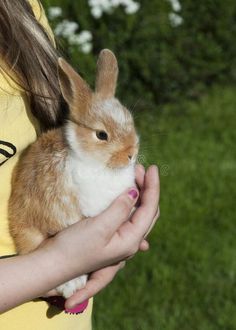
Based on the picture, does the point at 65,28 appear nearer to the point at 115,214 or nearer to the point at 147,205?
the point at 147,205

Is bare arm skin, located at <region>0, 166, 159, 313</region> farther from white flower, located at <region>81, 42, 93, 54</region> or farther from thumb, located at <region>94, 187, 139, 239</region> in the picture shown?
white flower, located at <region>81, 42, 93, 54</region>

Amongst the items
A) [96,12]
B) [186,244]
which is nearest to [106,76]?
[186,244]

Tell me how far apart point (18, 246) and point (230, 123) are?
4.06m

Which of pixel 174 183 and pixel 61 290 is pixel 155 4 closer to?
pixel 174 183

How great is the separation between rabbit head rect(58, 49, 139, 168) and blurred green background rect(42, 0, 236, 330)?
1506 millimetres

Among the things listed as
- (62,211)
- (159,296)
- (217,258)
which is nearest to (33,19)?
(62,211)

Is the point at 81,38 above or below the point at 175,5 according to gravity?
above

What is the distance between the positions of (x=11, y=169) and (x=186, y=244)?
2.41 m

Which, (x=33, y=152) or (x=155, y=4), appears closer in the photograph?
(x=33, y=152)

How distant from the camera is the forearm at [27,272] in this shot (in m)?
1.82

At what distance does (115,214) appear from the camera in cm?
179

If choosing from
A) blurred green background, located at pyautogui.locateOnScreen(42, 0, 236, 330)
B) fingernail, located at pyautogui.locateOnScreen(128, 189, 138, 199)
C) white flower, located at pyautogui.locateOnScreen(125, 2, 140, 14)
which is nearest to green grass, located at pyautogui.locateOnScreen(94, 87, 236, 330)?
A: blurred green background, located at pyautogui.locateOnScreen(42, 0, 236, 330)

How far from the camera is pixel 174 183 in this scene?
485 centimetres

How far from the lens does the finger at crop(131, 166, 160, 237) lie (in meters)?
1.92
